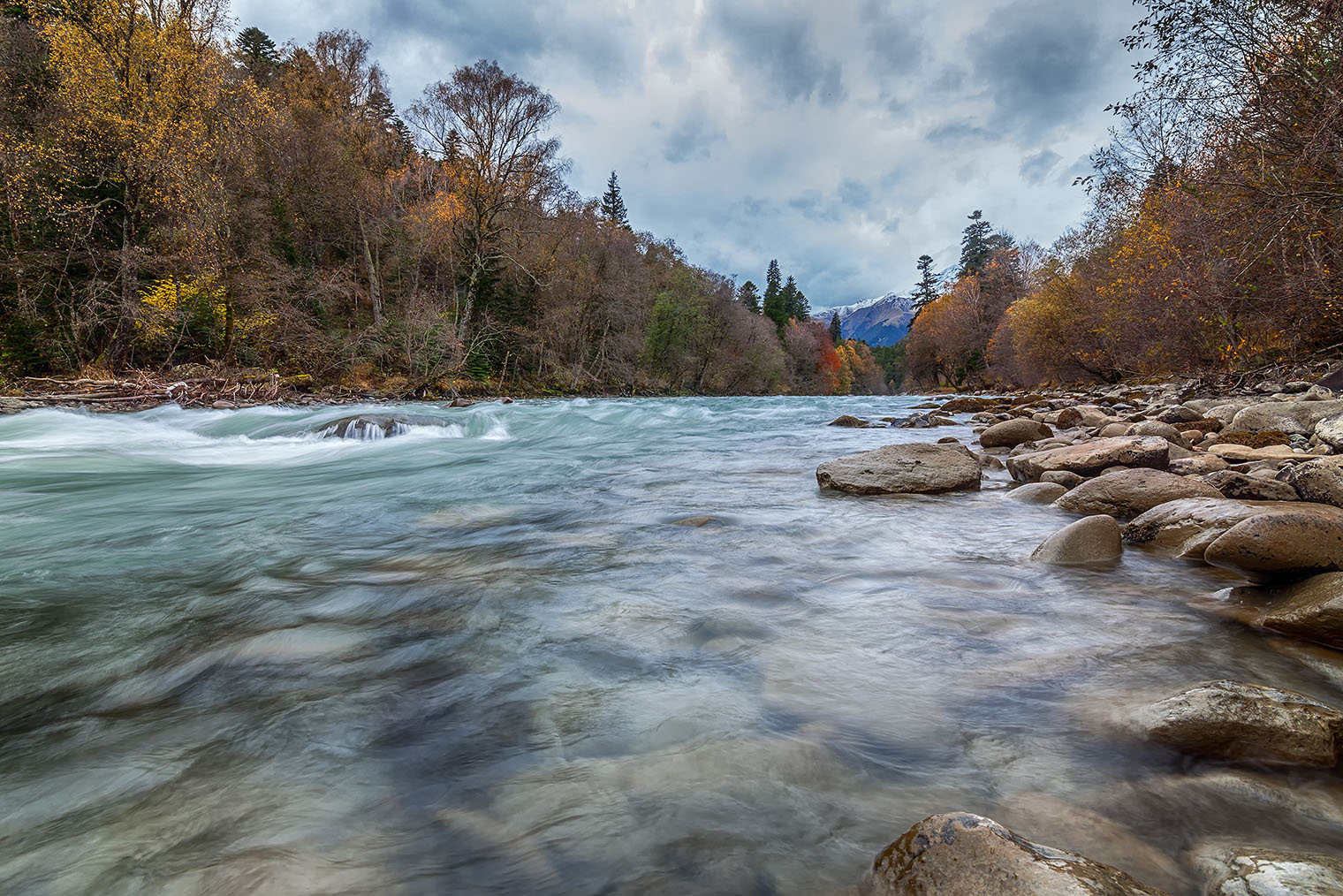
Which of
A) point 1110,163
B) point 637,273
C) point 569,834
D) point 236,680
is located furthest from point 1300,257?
point 637,273

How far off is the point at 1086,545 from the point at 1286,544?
974 millimetres

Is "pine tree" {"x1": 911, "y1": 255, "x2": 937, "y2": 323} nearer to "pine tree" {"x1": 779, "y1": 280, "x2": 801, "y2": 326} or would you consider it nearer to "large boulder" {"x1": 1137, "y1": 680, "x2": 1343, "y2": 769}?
"pine tree" {"x1": 779, "y1": 280, "x2": 801, "y2": 326}

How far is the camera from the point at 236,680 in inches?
93.8

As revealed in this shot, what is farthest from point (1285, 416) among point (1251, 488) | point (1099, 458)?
point (1251, 488)

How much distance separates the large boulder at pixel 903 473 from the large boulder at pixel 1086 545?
6.78 feet

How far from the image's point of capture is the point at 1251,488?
3.95 metres

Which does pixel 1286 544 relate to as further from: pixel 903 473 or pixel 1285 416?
pixel 1285 416

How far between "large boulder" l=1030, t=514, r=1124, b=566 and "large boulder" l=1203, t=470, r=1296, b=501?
1.06 metres

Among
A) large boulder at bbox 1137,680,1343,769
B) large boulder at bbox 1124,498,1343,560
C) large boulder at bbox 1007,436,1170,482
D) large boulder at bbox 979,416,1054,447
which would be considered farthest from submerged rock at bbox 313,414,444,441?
large boulder at bbox 1137,680,1343,769

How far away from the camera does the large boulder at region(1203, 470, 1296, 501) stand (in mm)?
3830

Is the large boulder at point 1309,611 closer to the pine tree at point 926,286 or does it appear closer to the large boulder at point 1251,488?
the large boulder at point 1251,488


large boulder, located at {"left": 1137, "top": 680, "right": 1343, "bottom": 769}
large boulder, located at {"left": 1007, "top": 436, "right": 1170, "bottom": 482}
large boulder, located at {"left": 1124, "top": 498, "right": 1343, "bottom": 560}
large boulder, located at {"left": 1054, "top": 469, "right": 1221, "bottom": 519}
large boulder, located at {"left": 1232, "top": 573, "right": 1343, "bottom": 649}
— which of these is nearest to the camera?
large boulder, located at {"left": 1137, "top": 680, "right": 1343, "bottom": 769}

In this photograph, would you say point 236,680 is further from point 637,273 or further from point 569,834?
point 637,273

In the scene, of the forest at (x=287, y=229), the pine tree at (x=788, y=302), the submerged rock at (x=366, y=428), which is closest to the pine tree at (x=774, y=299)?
the pine tree at (x=788, y=302)
